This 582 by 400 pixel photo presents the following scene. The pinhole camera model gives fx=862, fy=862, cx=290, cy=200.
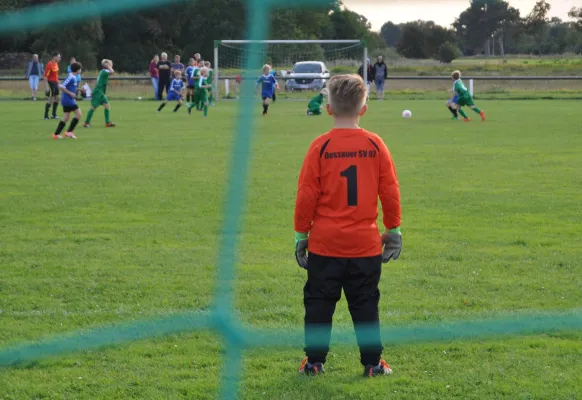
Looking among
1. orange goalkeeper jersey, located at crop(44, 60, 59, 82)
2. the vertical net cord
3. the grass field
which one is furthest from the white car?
the vertical net cord

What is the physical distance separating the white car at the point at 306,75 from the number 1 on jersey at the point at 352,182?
28.5 metres

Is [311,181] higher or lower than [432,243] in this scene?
higher

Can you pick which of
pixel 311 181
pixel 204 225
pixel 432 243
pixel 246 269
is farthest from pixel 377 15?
pixel 204 225

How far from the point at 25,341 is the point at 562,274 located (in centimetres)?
373

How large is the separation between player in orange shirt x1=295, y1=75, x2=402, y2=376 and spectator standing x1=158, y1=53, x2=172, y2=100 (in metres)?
26.0

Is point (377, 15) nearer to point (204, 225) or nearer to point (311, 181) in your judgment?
point (311, 181)

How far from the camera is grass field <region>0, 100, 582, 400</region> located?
13.9 ft

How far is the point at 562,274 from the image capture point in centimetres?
623

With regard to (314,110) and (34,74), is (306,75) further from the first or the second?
(34,74)

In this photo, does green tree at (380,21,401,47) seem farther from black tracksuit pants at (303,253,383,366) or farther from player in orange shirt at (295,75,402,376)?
black tracksuit pants at (303,253,383,366)

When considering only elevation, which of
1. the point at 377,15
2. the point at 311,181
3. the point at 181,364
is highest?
the point at 377,15

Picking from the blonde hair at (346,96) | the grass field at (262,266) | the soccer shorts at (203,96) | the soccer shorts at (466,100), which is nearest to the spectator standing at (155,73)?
the soccer shorts at (203,96)

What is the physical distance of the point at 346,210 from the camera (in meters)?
4.09

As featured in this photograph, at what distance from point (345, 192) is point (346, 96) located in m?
0.46
